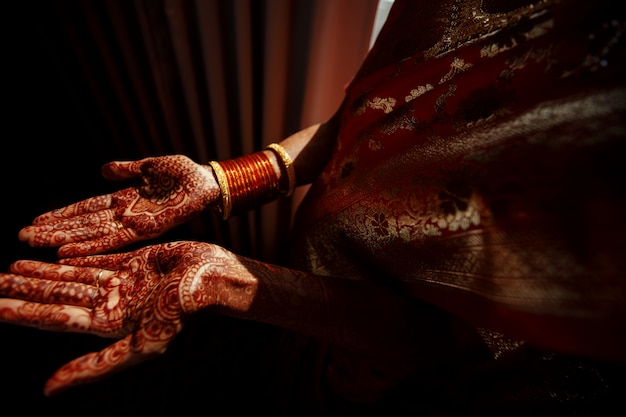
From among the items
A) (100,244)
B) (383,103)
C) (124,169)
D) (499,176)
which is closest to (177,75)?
(124,169)

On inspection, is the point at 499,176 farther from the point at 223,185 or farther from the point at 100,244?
the point at 100,244

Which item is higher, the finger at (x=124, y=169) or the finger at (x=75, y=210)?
the finger at (x=124, y=169)

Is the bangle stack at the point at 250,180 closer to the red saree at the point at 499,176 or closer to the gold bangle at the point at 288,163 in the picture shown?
the gold bangle at the point at 288,163

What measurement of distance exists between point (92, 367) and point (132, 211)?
37 cm

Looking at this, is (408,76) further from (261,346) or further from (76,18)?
(76,18)

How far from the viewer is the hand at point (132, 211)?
631 millimetres

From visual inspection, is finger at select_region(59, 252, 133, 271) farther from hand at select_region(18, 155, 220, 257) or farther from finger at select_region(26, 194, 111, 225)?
finger at select_region(26, 194, 111, 225)

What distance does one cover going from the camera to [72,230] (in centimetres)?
65

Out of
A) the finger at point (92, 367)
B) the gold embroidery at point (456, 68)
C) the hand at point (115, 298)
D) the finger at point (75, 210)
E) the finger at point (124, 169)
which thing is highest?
the gold embroidery at point (456, 68)

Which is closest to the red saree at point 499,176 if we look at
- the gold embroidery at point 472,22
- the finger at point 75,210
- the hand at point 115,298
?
the gold embroidery at point 472,22

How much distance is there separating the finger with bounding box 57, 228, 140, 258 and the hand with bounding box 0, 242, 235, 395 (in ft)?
0.09

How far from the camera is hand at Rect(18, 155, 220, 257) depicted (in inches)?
24.8

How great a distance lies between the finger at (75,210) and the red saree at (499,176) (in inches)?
22.4

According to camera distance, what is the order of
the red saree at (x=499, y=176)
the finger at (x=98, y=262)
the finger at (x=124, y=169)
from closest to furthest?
the red saree at (x=499, y=176)
the finger at (x=98, y=262)
the finger at (x=124, y=169)
